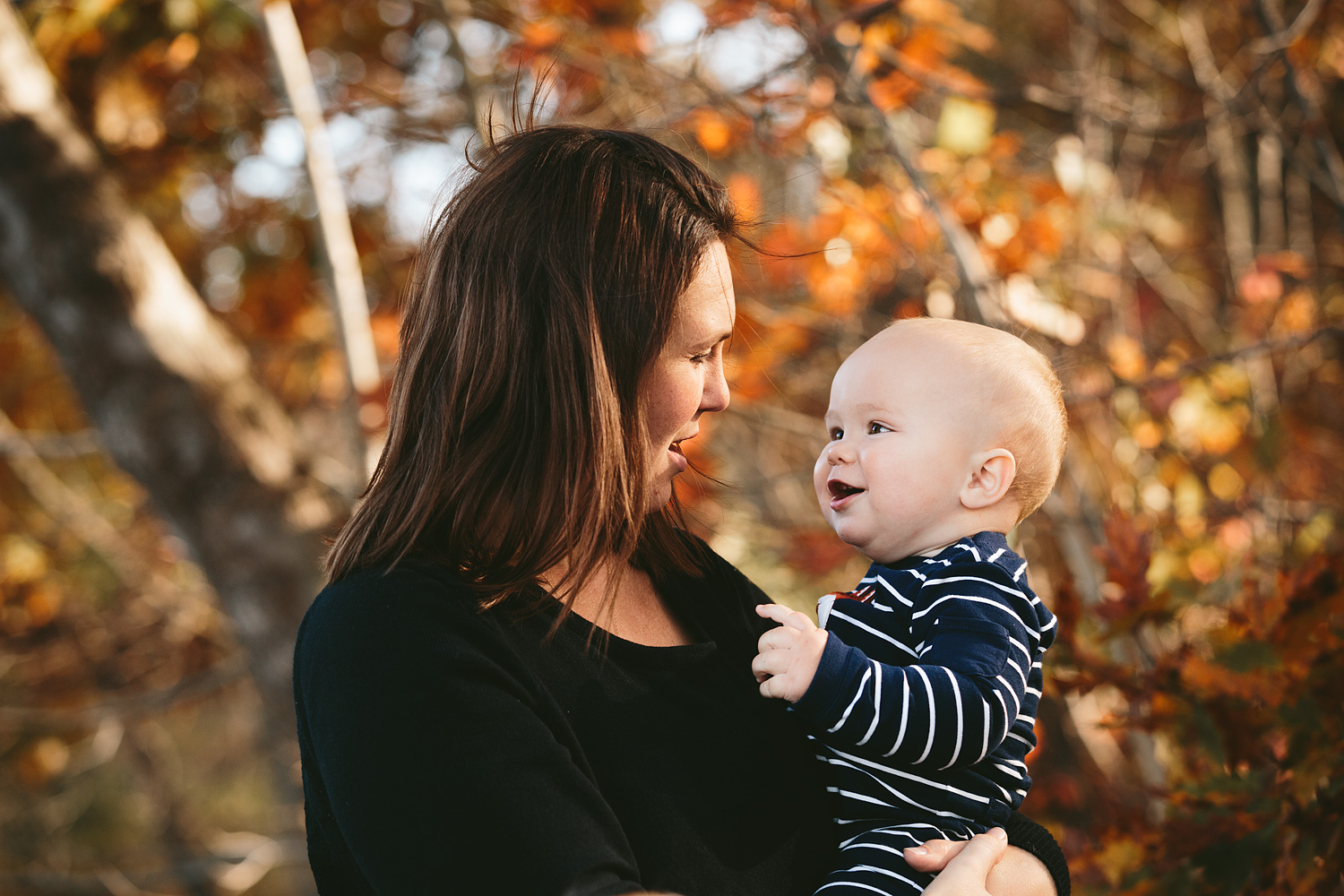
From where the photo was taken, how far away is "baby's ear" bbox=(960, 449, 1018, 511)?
1.43 meters

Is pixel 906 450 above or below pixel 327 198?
below

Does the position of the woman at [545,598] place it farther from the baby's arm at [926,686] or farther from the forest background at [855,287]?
the forest background at [855,287]

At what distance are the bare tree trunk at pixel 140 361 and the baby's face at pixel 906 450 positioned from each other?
2.67 meters

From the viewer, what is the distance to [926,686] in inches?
48.2

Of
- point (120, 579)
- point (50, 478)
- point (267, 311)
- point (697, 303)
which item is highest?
point (697, 303)

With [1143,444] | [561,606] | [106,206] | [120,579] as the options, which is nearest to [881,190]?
[1143,444]

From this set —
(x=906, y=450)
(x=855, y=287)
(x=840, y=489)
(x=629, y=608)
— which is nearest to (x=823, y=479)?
(x=840, y=489)

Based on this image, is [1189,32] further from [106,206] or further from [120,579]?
[120,579]

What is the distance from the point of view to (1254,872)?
1.75m

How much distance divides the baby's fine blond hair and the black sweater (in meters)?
0.53

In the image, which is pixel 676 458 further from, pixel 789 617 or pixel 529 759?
pixel 529 759

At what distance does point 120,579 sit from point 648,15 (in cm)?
556

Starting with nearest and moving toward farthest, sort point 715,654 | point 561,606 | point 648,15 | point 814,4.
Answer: point 561,606
point 715,654
point 814,4
point 648,15

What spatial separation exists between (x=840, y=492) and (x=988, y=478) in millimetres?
223
